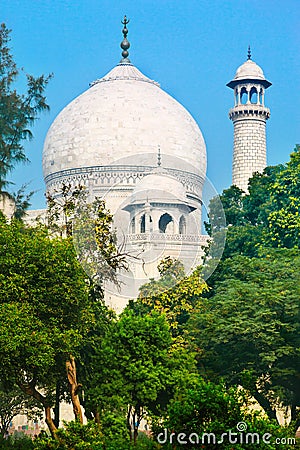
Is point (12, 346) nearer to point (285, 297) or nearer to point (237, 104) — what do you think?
point (285, 297)

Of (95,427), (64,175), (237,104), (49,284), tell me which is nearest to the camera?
(95,427)

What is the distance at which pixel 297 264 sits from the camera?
25.4 metres

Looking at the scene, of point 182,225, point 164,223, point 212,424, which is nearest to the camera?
point 212,424

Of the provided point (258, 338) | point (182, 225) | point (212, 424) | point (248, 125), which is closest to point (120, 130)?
point (248, 125)

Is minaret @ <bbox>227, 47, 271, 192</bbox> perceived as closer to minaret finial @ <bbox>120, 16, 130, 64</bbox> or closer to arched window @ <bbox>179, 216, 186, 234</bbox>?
minaret finial @ <bbox>120, 16, 130, 64</bbox>

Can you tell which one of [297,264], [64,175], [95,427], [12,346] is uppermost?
[64,175]

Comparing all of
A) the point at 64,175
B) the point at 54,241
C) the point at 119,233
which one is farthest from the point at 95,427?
the point at 64,175

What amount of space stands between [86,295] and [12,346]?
227 cm

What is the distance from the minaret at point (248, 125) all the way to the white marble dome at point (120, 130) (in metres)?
2.07

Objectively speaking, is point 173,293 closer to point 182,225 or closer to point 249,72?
point 182,225

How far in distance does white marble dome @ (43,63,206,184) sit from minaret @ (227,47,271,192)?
2.07 meters

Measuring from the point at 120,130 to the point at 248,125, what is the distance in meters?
6.91

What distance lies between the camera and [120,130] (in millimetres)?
47031

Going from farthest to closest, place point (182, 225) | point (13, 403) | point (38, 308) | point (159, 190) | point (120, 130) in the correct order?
point (120, 130)
point (159, 190)
point (182, 225)
point (13, 403)
point (38, 308)
